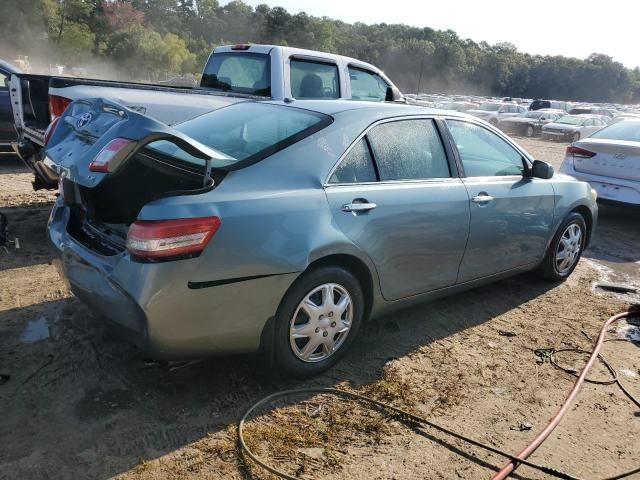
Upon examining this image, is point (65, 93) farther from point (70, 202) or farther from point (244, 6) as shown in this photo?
point (244, 6)

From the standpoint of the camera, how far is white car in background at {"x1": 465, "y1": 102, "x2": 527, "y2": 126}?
3019 cm

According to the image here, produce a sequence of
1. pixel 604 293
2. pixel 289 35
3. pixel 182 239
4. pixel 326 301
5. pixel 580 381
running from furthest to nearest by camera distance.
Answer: pixel 289 35, pixel 604 293, pixel 580 381, pixel 326 301, pixel 182 239

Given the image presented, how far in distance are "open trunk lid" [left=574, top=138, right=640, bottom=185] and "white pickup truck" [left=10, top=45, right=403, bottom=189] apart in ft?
9.26

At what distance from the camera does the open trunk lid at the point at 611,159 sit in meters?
7.35

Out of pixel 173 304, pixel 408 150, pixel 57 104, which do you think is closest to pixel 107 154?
pixel 173 304

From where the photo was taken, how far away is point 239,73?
7.20m

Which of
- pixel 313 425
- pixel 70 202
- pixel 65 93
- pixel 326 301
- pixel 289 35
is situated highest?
pixel 289 35

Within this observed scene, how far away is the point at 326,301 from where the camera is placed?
3.24m

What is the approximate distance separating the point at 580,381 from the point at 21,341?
358 cm

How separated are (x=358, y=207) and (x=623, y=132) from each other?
673 centimetres

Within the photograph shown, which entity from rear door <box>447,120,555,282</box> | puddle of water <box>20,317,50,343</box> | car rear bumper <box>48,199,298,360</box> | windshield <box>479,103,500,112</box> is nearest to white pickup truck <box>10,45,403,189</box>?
puddle of water <box>20,317,50,343</box>

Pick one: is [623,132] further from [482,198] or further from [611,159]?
[482,198]

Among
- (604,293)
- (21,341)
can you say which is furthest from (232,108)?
(604,293)

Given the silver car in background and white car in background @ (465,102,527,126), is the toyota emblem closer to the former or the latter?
the silver car in background
